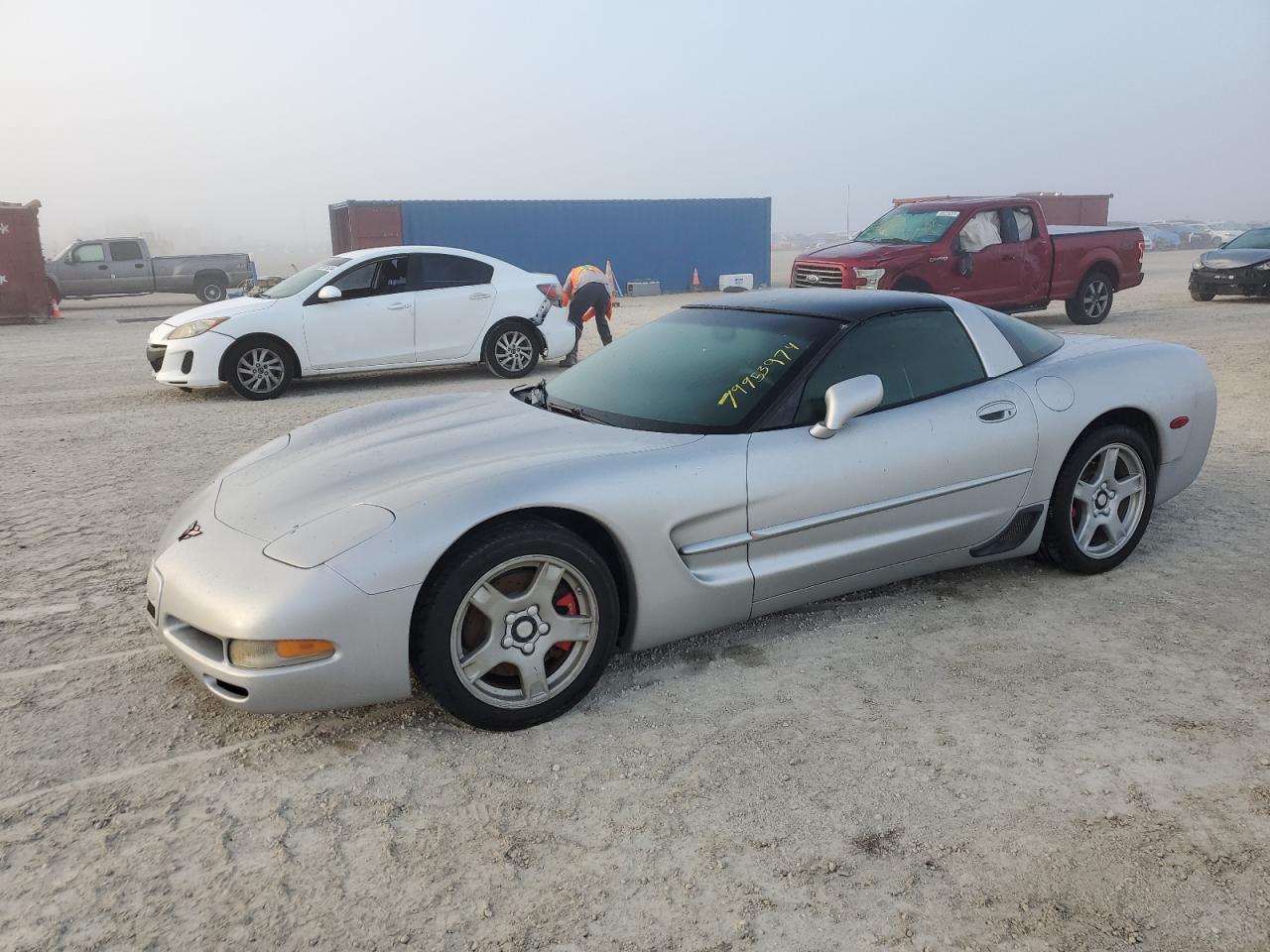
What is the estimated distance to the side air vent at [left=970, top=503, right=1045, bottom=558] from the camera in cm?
415

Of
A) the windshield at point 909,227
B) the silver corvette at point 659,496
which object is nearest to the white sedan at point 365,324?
the windshield at point 909,227

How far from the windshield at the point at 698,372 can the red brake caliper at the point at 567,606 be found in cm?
76

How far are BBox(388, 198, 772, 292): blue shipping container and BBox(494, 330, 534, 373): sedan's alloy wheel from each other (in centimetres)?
1569

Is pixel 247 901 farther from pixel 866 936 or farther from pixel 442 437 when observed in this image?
pixel 442 437

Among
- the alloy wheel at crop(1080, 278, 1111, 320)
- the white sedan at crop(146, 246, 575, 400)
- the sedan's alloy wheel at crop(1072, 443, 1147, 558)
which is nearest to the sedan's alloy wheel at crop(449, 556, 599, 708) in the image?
the sedan's alloy wheel at crop(1072, 443, 1147, 558)

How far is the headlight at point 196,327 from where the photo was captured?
31.5 feet

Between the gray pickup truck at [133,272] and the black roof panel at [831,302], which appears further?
the gray pickup truck at [133,272]

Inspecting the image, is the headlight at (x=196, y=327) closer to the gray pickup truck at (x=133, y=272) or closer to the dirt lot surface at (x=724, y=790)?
the dirt lot surface at (x=724, y=790)

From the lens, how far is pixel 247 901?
2.38 m

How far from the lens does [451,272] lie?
34.6 ft

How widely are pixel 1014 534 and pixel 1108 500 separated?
586 millimetres

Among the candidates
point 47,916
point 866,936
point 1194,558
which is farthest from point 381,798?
point 1194,558

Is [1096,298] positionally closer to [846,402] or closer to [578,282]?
[578,282]

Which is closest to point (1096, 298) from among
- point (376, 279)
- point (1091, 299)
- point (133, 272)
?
point (1091, 299)
